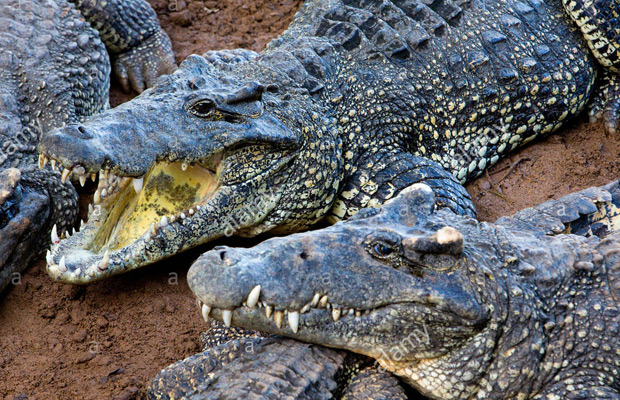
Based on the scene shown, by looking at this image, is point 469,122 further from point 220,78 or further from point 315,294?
point 315,294

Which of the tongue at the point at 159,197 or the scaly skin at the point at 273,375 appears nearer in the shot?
the scaly skin at the point at 273,375

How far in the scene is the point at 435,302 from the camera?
304 cm

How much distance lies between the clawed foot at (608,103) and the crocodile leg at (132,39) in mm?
3241

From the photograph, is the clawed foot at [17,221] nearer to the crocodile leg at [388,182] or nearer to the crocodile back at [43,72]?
the crocodile back at [43,72]

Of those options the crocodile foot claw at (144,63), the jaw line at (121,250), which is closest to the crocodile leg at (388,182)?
the jaw line at (121,250)

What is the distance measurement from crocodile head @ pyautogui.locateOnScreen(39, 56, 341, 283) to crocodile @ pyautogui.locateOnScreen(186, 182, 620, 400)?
900mm

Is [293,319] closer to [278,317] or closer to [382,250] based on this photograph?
[278,317]

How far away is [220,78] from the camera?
420 cm

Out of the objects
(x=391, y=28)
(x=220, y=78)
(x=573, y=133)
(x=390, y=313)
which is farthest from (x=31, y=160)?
(x=573, y=133)

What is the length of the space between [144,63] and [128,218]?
82.9 inches

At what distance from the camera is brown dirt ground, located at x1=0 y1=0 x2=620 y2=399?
3770 millimetres

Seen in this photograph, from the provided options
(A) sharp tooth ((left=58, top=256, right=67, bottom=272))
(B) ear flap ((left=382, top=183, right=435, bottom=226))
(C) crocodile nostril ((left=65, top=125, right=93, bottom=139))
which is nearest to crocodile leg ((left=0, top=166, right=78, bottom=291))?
(A) sharp tooth ((left=58, top=256, right=67, bottom=272))

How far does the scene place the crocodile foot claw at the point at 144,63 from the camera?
5820 millimetres

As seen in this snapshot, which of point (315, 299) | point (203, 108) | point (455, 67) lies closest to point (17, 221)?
point (203, 108)
